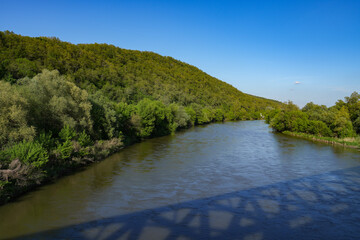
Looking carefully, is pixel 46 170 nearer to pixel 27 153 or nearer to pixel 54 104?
pixel 27 153

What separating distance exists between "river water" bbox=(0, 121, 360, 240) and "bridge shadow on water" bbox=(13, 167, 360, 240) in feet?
0.15

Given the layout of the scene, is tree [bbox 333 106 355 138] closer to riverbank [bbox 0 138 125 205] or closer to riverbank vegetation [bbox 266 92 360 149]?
riverbank vegetation [bbox 266 92 360 149]

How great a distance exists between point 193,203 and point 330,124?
132ft

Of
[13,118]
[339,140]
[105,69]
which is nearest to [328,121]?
[339,140]

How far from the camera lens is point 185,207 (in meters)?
15.0

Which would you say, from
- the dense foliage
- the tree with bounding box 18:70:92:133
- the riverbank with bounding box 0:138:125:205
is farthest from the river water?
the dense foliage

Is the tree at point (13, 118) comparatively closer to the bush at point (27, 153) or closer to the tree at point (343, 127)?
the bush at point (27, 153)

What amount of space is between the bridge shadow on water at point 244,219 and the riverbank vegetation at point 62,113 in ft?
21.6

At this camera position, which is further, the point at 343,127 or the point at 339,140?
the point at 343,127

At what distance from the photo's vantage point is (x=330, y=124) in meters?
46.0

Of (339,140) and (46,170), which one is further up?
(339,140)

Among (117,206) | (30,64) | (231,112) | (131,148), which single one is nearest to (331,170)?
(117,206)

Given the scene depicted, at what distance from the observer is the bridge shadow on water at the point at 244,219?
11.9 meters

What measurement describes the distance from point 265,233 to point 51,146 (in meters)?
16.1
